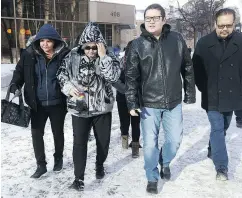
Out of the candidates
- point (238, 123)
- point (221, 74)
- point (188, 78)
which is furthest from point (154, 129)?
point (238, 123)

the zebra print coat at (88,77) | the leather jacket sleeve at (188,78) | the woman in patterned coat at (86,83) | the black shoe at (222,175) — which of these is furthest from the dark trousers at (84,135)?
the black shoe at (222,175)

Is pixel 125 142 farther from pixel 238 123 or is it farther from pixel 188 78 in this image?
pixel 238 123

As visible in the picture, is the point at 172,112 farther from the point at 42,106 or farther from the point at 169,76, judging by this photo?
the point at 42,106

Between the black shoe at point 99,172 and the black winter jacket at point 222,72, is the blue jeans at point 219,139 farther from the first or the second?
the black shoe at point 99,172

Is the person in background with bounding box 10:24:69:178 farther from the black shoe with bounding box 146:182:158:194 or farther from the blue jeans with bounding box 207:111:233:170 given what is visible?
the blue jeans with bounding box 207:111:233:170

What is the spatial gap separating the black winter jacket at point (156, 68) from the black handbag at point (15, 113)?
1283 mm

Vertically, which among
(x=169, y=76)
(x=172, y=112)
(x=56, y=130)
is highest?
(x=169, y=76)

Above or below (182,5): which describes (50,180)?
below

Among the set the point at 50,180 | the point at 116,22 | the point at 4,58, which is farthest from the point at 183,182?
the point at 116,22

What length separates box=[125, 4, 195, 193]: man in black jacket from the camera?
3.34 metres

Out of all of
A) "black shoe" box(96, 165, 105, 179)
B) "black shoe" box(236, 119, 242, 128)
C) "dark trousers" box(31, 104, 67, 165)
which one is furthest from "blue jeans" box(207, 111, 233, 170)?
"black shoe" box(236, 119, 242, 128)

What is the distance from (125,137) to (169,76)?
193 cm

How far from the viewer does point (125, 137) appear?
5051mm

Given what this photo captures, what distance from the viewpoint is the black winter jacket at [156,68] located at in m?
3.34
